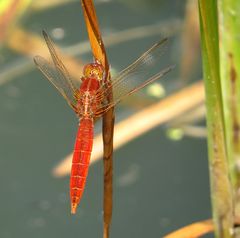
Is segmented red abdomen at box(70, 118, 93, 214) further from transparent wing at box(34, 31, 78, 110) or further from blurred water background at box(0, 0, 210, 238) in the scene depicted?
blurred water background at box(0, 0, 210, 238)

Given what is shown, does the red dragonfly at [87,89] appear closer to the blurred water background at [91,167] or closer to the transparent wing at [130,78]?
the transparent wing at [130,78]

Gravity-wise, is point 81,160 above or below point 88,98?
below

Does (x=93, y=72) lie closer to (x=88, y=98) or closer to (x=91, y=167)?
(x=88, y=98)

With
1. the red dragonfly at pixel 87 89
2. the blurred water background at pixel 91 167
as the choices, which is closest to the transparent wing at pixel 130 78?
the red dragonfly at pixel 87 89

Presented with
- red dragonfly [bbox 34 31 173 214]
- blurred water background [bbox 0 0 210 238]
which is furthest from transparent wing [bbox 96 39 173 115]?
blurred water background [bbox 0 0 210 238]

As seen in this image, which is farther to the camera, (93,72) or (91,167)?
(91,167)

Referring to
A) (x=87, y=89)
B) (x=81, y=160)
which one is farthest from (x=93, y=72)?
(x=81, y=160)

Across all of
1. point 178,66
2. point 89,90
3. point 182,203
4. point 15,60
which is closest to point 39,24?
point 15,60
